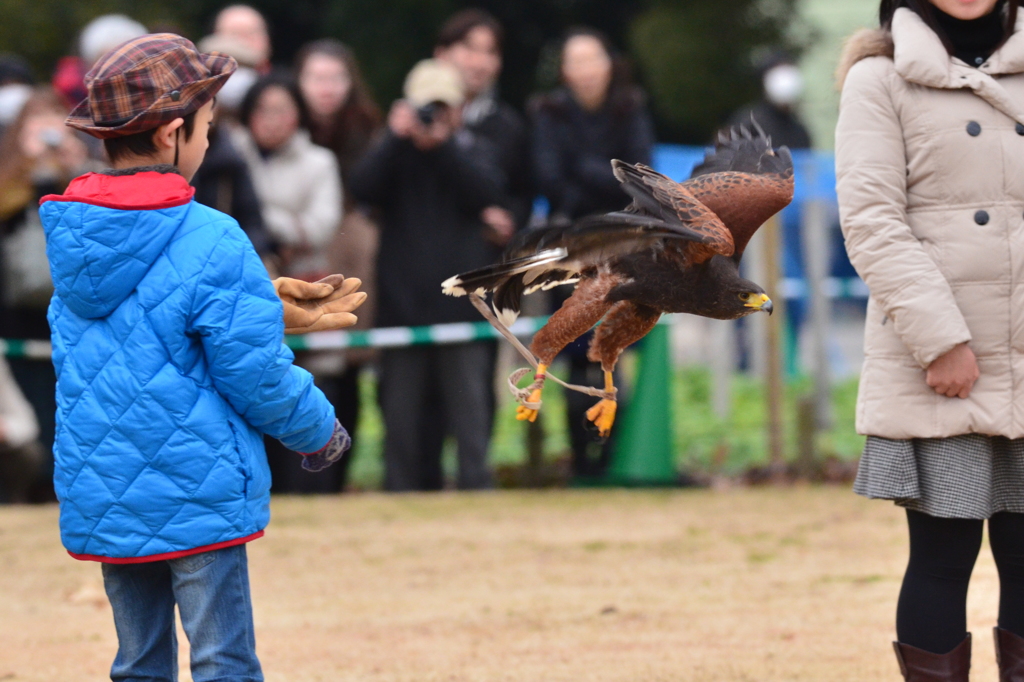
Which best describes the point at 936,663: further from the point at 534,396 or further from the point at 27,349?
the point at 27,349

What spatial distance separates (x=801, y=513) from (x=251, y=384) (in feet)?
14.2

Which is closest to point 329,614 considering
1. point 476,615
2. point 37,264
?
point 476,615

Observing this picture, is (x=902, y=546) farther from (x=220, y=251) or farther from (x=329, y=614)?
(x=220, y=251)

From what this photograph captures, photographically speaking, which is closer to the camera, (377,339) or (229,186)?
(229,186)

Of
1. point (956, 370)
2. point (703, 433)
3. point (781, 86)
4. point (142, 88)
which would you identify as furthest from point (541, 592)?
point (781, 86)

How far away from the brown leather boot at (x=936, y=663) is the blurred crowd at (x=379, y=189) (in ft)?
10.2

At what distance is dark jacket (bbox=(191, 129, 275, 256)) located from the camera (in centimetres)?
618

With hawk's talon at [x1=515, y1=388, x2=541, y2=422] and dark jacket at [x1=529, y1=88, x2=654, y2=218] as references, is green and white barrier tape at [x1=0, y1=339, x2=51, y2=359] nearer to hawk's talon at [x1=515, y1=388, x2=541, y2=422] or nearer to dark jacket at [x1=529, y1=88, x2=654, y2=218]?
dark jacket at [x1=529, y1=88, x2=654, y2=218]

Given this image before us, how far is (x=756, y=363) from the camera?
10.7 meters

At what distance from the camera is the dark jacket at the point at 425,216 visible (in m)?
6.68

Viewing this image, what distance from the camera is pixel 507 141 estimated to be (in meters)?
7.43

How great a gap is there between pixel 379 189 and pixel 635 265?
4002mm

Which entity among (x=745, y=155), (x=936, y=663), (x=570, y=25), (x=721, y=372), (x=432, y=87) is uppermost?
(x=570, y=25)

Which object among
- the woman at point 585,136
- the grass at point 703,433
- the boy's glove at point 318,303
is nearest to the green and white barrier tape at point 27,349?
the grass at point 703,433
